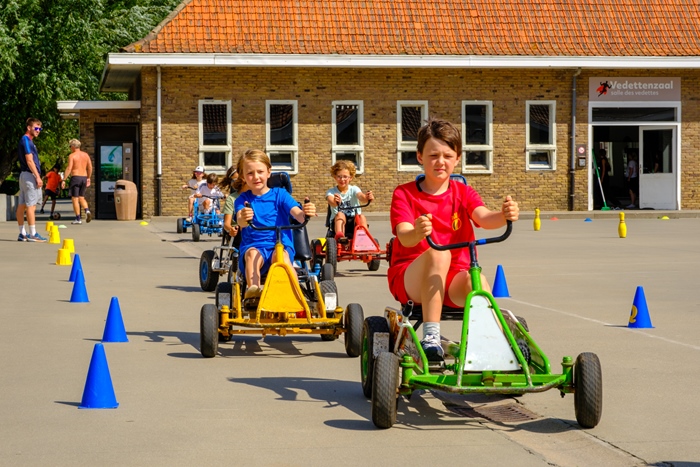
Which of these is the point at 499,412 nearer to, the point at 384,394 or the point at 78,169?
the point at 384,394

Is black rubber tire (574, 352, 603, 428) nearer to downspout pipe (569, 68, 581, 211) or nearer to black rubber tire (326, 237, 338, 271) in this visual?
black rubber tire (326, 237, 338, 271)

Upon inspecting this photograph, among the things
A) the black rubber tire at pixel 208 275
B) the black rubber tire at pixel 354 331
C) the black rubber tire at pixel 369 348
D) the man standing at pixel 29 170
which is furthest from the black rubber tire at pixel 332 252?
the man standing at pixel 29 170

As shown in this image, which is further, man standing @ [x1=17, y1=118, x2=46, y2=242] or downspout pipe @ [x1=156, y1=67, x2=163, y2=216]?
downspout pipe @ [x1=156, y1=67, x2=163, y2=216]

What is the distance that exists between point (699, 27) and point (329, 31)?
10891 millimetres

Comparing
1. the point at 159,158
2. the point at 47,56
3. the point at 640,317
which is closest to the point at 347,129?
the point at 159,158

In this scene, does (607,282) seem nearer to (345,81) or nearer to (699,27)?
(345,81)

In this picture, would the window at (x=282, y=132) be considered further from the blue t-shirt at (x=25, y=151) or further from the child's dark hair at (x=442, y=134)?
the child's dark hair at (x=442, y=134)

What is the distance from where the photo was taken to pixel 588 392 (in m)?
5.82

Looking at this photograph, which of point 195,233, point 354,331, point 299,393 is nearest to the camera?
point 299,393

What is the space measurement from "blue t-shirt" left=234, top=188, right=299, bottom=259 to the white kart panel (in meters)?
3.32

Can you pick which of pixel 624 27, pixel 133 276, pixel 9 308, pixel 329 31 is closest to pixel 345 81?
pixel 329 31

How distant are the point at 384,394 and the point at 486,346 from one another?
568mm

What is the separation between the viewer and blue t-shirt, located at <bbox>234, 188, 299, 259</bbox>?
922cm

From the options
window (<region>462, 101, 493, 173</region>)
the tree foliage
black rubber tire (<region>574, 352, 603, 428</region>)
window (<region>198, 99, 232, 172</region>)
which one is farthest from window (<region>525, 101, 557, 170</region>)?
black rubber tire (<region>574, 352, 603, 428</region>)
